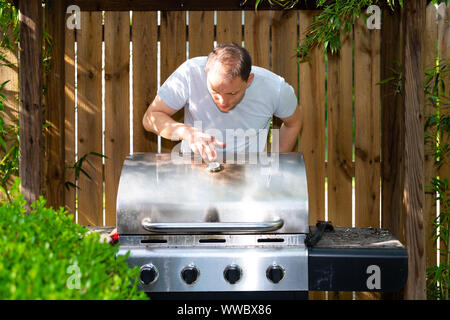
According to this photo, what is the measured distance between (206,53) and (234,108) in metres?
0.83

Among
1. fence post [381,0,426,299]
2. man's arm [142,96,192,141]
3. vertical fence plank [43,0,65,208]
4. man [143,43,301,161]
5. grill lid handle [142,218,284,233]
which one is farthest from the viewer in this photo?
vertical fence plank [43,0,65,208]

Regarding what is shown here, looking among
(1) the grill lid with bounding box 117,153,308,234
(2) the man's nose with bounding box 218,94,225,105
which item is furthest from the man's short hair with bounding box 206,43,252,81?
(1) the grill lid with bounding box 117,153,308,234

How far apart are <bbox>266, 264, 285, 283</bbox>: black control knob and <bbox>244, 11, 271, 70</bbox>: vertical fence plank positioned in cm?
170

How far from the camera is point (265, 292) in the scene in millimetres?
1820

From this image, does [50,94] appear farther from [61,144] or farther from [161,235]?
[161,235]

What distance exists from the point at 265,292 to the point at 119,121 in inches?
68.7

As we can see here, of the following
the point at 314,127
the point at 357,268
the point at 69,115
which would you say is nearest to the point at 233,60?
the point at 357,268

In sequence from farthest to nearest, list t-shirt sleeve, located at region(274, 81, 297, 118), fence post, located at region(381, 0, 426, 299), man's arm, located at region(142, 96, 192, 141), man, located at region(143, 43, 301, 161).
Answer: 1. t-shirt sleeve, located at region(274, 81, 297, 118)
2. man, located at region(143, 43, 301, 161)
3. man's arm, located at region(142, 96, 192, 141)
4. fence post, located at region(381, 0, 426, 299)

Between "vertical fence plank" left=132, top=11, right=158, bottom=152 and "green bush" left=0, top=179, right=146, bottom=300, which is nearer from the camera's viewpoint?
"green bush" left=0, top=179, right=146, bottom=300

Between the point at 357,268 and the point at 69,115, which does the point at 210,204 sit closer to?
the point at 357,268

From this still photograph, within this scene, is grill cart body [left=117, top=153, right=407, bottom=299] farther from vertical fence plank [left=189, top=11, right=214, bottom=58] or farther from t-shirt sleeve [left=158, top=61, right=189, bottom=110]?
vertical fence plank [left=189, top=11, right=214, bottom=58]

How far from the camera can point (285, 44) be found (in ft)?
10.3

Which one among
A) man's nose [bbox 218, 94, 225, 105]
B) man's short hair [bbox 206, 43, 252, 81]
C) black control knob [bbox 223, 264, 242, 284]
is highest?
man's short hair [bbox 206, 43, 252, 81]

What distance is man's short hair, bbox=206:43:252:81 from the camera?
199 cm
